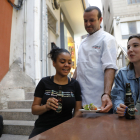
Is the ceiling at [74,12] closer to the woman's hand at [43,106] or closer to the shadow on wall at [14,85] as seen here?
the shadow on wall at [14,85]

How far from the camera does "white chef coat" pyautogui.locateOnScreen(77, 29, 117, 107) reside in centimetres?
189

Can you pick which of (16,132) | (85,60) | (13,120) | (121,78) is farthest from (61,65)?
(13,120)

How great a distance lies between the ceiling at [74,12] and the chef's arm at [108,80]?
7324mm

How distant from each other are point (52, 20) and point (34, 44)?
122 inches

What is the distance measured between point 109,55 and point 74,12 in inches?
352

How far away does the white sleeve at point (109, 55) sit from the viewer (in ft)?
6.10

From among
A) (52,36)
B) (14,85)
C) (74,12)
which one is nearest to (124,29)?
(74,12)

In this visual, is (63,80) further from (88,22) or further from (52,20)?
(52,20)

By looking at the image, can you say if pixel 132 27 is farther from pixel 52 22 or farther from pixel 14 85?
pixel 14 85

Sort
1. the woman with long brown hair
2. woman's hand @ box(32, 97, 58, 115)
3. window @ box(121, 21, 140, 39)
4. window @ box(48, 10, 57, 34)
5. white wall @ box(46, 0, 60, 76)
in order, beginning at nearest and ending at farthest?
woman's hand @ box(32, 97, 58, 115), the woman with long brown hair, white wall @ box(46, 0, 60, 76), window @ box(48, 10, 57, 34), window @ box(121, 21, 140, 39)

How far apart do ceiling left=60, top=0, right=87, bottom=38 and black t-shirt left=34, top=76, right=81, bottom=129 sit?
735 centimetres

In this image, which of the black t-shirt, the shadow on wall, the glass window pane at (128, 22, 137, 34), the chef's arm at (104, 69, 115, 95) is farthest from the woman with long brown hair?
the glass window pane at (128, 22, 137, 34)

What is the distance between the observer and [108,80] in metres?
1.81

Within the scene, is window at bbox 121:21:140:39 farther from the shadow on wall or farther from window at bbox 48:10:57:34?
the shadow on wall
